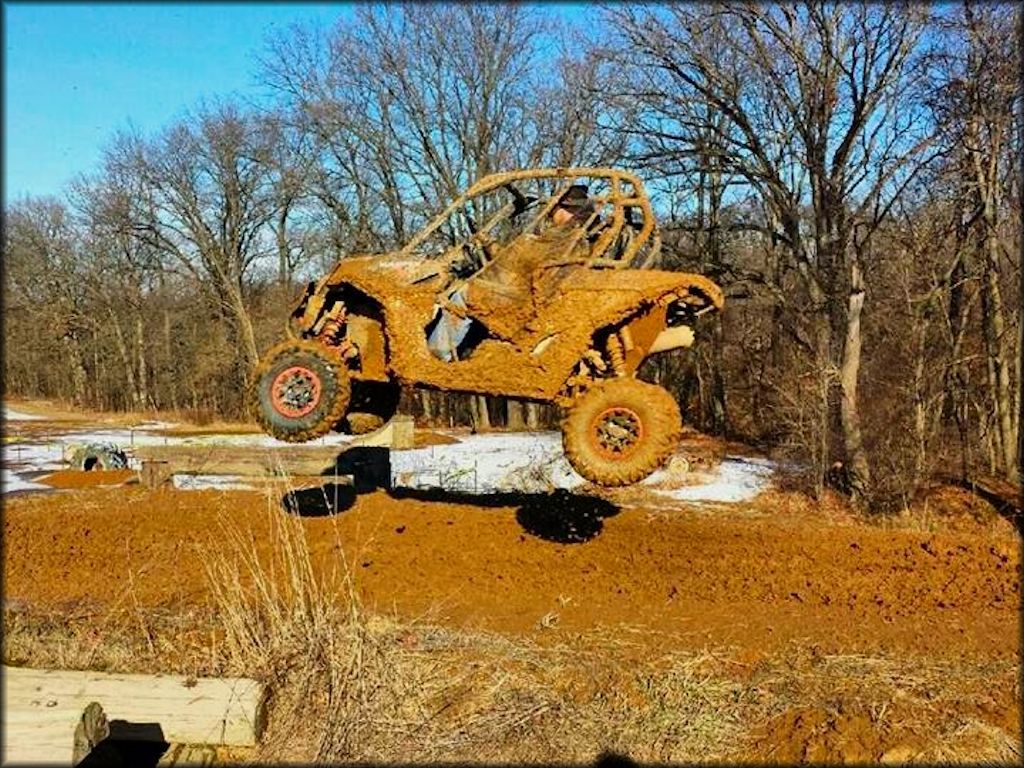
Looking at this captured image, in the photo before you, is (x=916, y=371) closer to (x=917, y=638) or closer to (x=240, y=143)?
(x=917, y=638)

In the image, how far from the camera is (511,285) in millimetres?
6965

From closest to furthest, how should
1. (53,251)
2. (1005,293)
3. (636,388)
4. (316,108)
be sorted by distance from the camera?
(636,388) < (1005,293) < (316,108) < (53,251)

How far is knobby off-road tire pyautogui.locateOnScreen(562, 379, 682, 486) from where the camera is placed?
6.28 meters

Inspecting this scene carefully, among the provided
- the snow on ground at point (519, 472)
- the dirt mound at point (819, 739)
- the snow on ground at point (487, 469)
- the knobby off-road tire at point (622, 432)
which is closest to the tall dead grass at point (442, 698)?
the dirt mound at point (819, 739)

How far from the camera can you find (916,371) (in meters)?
15.2

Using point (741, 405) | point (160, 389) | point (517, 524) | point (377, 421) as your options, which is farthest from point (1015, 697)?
point (160, 389)

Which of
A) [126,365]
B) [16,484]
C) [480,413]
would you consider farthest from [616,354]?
[126,365]

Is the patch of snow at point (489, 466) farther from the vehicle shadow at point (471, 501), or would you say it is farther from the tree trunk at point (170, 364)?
the tree trunk at point (170, 364)

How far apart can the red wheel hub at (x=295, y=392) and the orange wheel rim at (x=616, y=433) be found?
90.0 inches

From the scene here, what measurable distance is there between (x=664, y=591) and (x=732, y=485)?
30.2 ft

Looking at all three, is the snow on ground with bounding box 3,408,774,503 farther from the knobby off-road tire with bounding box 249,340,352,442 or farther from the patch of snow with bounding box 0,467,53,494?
the knobby off-road tire with bounding box 249,340,352,442

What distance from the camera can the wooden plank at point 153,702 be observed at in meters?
4.73

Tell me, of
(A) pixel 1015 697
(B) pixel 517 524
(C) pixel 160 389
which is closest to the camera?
(A) pixel 1015 697

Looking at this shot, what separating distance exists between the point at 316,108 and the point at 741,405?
1826 cm
